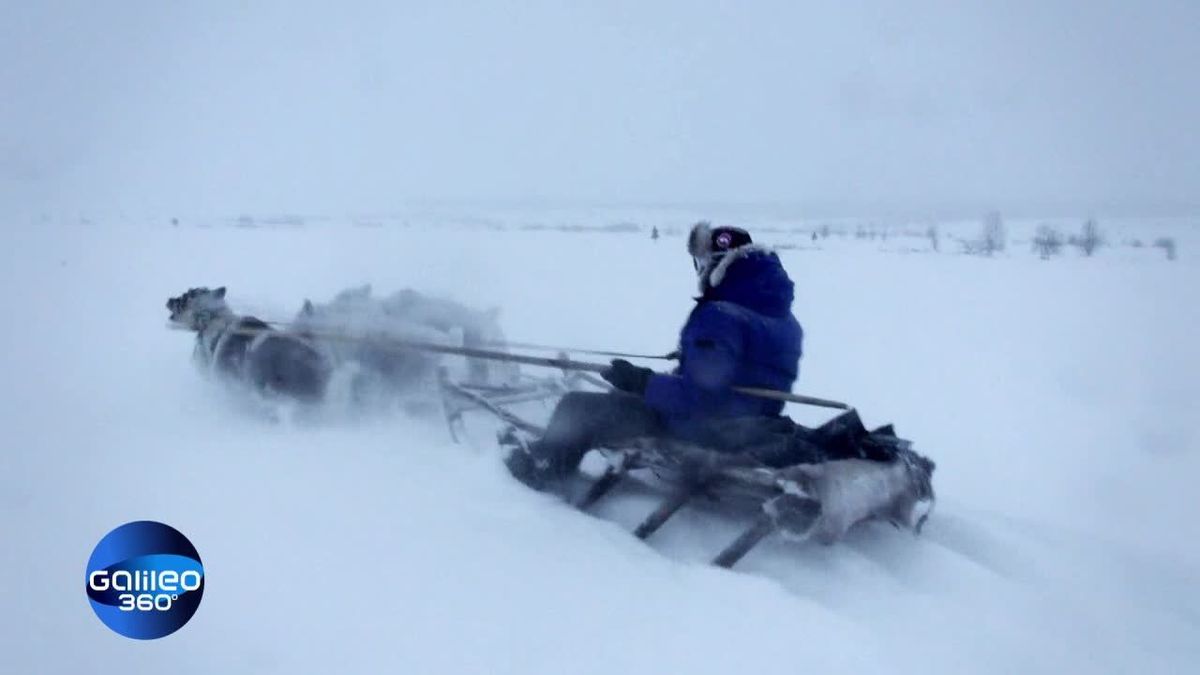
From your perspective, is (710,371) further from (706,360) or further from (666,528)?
(666,528)

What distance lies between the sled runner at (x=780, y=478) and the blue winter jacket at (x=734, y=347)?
0.32 feet

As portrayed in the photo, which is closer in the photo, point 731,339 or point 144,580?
point 144,580

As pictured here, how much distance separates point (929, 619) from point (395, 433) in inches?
96.6

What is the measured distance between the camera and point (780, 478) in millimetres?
2832

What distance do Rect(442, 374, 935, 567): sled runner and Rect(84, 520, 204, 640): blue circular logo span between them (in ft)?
4.60

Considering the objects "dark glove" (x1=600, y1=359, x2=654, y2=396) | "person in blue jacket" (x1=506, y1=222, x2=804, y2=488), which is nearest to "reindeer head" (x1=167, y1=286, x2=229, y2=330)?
"person in blue jacket" (x1=506, y1=222, x2=804, y2=488)

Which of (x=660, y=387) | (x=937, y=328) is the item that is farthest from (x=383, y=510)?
(x=937, y=328)

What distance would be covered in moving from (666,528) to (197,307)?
323 centimetres

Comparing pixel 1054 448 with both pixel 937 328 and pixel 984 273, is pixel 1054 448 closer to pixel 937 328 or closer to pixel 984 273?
pixel 937 328

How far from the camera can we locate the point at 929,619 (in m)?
2.65

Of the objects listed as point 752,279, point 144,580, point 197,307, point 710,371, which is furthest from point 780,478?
point 197,307

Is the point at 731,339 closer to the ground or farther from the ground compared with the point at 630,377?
farther from the ground

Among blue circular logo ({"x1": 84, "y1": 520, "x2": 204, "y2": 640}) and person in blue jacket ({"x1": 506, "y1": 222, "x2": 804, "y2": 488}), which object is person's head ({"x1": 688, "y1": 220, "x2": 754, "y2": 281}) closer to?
person in blue jacket ({"x1": 506, "y1": 222, "x2": 804, "y2": 488})

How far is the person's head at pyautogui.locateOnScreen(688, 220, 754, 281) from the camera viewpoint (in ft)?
10.8
